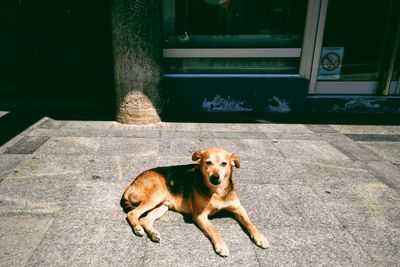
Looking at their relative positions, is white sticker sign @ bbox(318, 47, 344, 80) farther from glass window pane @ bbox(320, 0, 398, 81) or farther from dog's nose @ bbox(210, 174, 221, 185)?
dog's nose @ bbox(210, 174, 221, 185)

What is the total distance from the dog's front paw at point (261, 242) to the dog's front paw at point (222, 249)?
338 mm

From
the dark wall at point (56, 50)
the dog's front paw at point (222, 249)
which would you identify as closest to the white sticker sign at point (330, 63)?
the dark wall at point (56, 50)

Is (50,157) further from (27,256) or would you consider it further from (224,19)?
(224,19)

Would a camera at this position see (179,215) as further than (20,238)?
Yes

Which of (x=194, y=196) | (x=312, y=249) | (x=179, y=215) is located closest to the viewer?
(x=312, y=249)

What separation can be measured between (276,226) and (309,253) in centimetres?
50

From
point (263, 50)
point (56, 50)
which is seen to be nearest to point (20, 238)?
point (56, 50)

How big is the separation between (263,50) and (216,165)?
5.21 metres

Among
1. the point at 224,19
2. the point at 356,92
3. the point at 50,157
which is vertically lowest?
the point at 50,157

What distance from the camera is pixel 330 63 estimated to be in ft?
27.1

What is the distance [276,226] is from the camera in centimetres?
368

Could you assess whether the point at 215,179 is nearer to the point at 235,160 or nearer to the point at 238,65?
the point at 235,160

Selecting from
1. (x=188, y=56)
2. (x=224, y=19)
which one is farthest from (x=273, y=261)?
(x=224, y=19)

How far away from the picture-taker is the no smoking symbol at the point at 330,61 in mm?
8211
